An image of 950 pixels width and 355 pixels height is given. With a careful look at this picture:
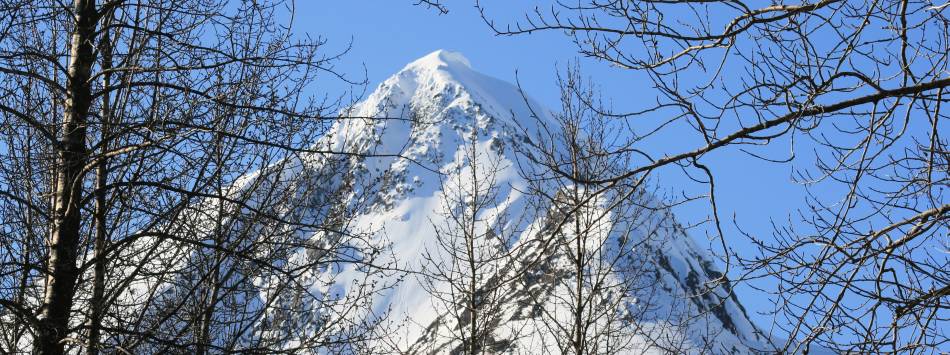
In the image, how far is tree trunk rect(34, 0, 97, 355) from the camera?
4.50 m

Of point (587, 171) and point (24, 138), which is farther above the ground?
point (587, 171)

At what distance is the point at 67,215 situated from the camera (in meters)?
4.68

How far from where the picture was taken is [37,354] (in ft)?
14.9

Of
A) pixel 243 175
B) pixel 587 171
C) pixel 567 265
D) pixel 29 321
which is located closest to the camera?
pixel 29 321

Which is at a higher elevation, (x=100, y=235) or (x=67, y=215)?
(x=100, y=235)

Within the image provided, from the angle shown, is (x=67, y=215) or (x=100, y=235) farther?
(x=100, y=235)

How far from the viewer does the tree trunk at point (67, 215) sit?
4.50 m

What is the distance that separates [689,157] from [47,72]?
4414 mm

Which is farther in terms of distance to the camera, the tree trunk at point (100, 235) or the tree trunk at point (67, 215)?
the tree trunk at point (100, 235)

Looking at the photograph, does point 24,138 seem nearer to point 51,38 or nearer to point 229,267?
point 51,38

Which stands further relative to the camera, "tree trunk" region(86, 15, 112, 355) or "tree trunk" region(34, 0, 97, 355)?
"tree trunk" region(86, 15, 112, 355)

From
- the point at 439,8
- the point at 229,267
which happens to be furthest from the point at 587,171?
the point at 439,8

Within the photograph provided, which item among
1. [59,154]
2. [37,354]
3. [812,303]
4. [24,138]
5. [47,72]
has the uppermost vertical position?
[47,72]

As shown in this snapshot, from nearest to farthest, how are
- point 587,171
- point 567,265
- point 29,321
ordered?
1. point 29,321
2. point 587,171
3. point 567,265
